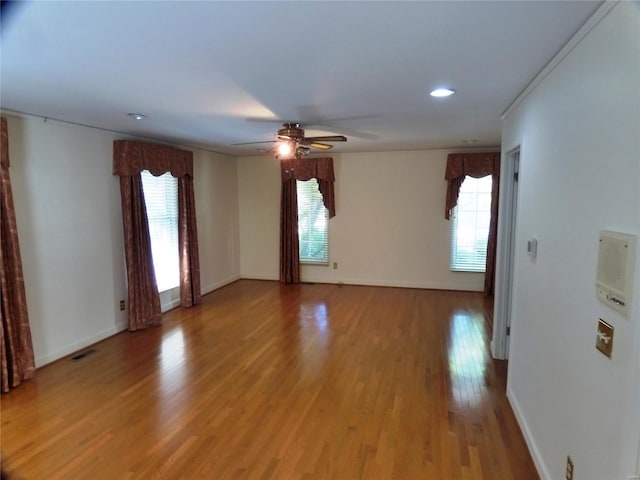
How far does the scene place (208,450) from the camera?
90.9 inches

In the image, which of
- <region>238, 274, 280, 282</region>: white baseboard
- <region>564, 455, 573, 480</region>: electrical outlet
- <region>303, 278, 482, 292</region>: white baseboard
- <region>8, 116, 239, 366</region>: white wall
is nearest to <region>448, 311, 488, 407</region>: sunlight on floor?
<region>564, 455, 573, 480</region>: electrical outlet

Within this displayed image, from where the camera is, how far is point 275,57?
1.95 metres

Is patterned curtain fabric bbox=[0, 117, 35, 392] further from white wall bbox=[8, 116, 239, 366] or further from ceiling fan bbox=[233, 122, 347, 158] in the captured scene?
ceiling fan bbox=[233, 122, 347, 158]

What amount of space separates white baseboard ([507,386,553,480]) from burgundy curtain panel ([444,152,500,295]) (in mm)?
3232

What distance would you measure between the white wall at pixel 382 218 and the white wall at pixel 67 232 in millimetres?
2934

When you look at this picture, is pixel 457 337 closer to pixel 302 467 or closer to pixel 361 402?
pixel 361 402

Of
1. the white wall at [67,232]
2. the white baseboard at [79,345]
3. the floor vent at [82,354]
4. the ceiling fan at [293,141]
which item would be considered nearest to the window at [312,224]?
the ceiling fan at [293,141]

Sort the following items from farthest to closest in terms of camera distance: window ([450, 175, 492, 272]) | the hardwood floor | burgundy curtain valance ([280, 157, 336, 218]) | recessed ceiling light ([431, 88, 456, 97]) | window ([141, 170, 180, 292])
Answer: burgundy curtain valance ([280, 157, 336, 218])
window ([450, 175, 492, 272])
window ([141, 170, 180, 292])
recessed ceiling light ([431, 88, 456, 97])
the hardwood floor

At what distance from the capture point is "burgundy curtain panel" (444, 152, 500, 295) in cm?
560

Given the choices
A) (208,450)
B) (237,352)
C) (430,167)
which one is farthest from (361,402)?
(430,167)

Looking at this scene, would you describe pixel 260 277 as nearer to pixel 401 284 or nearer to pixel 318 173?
pixel 318 173

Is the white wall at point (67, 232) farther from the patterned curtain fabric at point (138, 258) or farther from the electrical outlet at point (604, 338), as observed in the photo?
the electrical outlet at point (604, 338)

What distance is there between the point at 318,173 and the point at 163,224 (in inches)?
104

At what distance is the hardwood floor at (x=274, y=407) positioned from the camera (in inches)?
86.3
